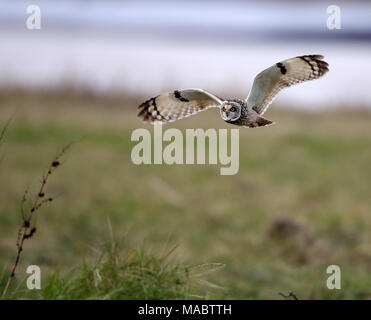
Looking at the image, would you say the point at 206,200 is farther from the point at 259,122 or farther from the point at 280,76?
the point at 259,122

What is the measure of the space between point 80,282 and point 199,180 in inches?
184

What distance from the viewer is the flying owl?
2.27 metres

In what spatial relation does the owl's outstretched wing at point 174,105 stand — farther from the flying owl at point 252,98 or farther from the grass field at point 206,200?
the grass field at point 206,200

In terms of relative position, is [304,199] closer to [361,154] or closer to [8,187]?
[361,154]

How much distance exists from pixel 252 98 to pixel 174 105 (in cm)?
38

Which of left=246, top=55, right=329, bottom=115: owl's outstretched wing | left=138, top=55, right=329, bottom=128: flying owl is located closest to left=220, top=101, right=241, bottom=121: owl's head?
left=138, top=55, right=329, bottom=128: flying owl

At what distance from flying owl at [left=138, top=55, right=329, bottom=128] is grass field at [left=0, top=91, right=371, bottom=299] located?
1.14m

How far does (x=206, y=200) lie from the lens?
7.53 meters

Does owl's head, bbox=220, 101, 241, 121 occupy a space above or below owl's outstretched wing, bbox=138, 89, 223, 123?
below

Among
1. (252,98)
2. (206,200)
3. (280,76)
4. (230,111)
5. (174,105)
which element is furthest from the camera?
(206,200)

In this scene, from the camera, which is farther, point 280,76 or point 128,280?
point 128,280

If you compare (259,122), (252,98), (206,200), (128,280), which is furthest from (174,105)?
(206,200)

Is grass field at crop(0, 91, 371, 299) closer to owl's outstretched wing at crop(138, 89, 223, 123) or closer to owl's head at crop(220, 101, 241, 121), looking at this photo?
owl's outstretched wing at crop(138, 89, 223, 123)

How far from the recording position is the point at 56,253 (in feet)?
19.2
